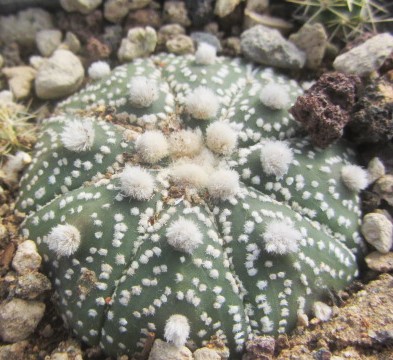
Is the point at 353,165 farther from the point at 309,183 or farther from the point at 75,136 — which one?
the point at 75,136

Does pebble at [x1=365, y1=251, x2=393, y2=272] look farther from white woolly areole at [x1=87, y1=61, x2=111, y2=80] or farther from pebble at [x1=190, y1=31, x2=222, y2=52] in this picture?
white woolly areole at [x1=87, y1=61, x2=111, y2=80]

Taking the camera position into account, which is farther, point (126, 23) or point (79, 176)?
point (126, 23)

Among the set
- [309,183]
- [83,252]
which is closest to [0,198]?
[83,252]

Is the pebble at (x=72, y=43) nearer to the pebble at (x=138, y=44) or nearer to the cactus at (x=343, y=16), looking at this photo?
the pebble at (x=138, y=44)

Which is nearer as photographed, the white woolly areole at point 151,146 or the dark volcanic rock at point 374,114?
the white woolly areole at point 151,146

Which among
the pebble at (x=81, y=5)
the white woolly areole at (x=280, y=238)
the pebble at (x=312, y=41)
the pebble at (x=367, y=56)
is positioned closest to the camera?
the white woolly areole at (x=280, y=238)

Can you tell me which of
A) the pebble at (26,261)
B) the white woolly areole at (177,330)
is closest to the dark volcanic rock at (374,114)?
the white woolly areole at (177,330)
